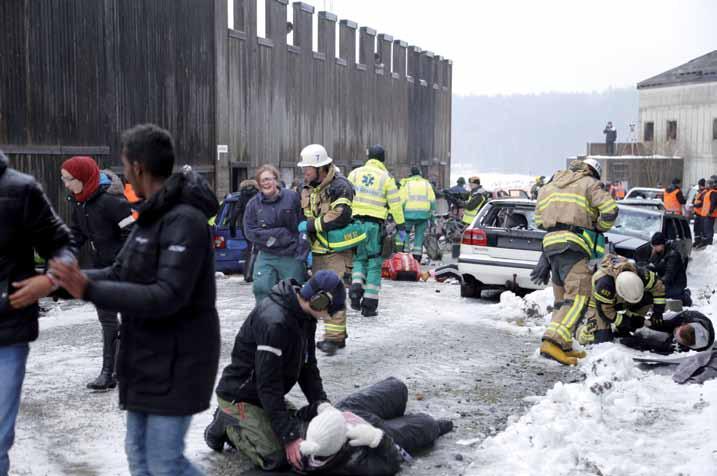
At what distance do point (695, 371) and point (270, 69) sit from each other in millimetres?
18970

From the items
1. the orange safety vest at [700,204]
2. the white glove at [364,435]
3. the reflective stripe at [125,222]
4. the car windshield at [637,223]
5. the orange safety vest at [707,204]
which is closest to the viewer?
the white glove at [364,435]

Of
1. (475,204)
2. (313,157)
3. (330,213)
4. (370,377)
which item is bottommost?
(370,377)

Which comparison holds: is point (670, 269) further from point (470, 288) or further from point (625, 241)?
point (625, 241)

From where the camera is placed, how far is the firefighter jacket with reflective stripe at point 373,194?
1090 cm

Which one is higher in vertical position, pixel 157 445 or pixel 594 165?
pixel 594 165

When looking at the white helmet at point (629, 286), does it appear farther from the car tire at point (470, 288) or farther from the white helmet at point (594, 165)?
the car tire at point (470, 288)

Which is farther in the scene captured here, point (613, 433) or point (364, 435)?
point (613, 433)

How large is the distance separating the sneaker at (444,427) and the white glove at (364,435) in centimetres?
119

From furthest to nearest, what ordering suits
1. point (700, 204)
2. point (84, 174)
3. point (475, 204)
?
point (700, 204), point (475, 204), point (84, 174)

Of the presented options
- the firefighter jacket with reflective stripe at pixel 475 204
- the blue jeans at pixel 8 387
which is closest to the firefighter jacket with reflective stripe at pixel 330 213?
the blue jeans at pixel 8 387

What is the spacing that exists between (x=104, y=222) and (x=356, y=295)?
16.9 feet

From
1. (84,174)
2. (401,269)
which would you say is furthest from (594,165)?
(401,269)

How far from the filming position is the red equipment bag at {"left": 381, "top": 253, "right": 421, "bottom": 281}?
16109 millimetres

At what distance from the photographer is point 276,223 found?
342 inches
